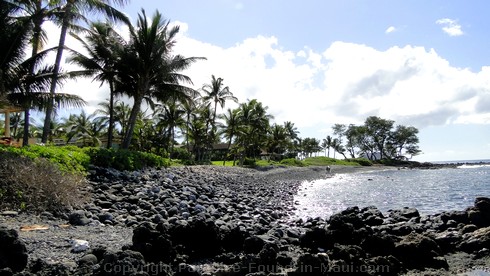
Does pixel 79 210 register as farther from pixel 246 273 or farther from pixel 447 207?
pixel 447 207

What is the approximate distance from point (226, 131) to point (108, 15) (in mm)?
29633

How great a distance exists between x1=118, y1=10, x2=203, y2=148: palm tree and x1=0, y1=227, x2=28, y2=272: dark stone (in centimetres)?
2077

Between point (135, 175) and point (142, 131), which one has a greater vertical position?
point (142, 131)

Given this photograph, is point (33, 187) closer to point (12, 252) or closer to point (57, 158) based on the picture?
point (57, 158)

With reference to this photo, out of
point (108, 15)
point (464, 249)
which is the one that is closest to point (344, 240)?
point (464, 249)

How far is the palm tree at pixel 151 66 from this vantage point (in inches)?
966

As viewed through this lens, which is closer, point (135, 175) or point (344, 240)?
point (344, 240)

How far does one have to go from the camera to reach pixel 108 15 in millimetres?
18672

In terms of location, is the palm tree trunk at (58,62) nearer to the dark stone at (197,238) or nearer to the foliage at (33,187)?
the foliage at (33,187)

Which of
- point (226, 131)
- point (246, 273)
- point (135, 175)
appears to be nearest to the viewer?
point (246, 273)

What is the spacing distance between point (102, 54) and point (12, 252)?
23.3m

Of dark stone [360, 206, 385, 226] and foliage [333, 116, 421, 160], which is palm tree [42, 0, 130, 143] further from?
foliage [333, 116, 421, 160]

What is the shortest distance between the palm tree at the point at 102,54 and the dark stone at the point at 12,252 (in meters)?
21.8

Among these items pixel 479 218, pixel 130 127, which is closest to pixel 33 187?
pixel 479 218
